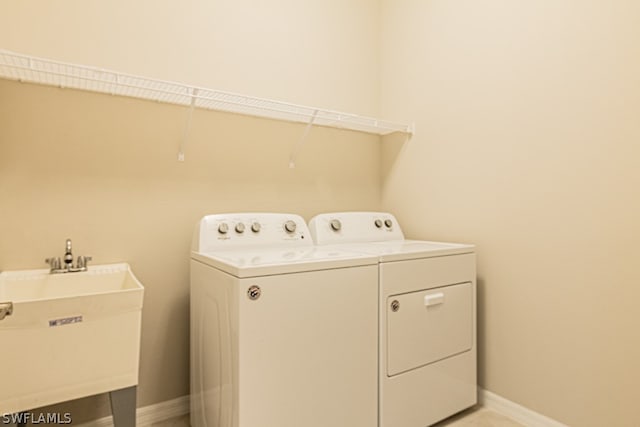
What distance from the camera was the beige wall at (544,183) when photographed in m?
1.31

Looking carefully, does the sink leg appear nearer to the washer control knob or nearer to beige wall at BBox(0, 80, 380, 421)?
beige wall at BBox(0, 80, 380, 421)

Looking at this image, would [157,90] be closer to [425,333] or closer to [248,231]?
[248,231]

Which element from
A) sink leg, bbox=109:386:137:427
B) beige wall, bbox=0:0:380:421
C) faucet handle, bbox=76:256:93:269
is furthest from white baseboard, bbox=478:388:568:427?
faucet handle, bbox=76:256:93:269

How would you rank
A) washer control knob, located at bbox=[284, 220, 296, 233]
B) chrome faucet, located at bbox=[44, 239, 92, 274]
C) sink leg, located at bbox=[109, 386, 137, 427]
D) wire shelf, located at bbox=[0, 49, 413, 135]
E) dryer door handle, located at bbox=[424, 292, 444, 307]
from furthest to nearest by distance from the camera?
1. washer control knob, located at bbox=[284, 220, 296, 233]
2. dryer door handle, located at bbox=[424, 292, 444, 307]
3. chrome faucet, located at bbox=[44, 239, 92, 274]
4. wire shelf, located at bbox=[0, 49, 413, 135]
5. sink leg, located at bbox=[109, 386, 137, 427]

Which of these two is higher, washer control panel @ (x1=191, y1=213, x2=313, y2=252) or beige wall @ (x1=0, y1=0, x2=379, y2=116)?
beige wall @ (x1=0, y1=0, x2=379, y2=116)

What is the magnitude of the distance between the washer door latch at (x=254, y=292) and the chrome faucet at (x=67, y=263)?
31.0 inches

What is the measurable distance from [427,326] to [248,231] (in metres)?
0.89

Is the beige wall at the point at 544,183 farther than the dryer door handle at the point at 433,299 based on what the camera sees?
No

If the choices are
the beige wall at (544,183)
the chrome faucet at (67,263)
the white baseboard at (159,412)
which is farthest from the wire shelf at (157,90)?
the white baseboard at (159,412)

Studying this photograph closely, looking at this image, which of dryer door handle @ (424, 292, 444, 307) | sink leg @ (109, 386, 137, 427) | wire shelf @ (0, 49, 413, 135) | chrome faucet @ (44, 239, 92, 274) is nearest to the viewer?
sink leg @ (109, 386, 137, 427)

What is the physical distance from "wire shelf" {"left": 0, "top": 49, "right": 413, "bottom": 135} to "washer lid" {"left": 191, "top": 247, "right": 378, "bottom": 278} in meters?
0.68

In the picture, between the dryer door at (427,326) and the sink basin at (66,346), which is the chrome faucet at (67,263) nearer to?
the sink basin at (66,346)

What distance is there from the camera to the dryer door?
55.5 inches

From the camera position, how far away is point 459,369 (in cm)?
163
